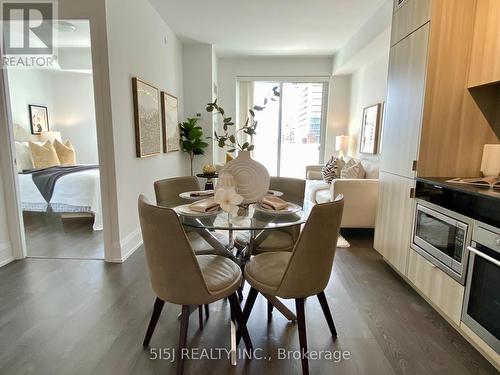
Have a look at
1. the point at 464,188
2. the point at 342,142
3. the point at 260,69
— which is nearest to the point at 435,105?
the point at 464,188

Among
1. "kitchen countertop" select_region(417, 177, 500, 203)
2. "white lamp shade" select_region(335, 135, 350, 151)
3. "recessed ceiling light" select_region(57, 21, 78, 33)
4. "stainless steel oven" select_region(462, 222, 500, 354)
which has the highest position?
"recessed ceiling light" select_region(57, 21, 78, 33)

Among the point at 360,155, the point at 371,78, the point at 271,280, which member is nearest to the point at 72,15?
the point at 271,280

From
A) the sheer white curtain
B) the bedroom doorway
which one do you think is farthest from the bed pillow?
the sheer white curtain

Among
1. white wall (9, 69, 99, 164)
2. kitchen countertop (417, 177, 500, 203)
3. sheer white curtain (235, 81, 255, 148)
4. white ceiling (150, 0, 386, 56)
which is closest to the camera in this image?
kitchen countertop (417, 177, 500, 203)

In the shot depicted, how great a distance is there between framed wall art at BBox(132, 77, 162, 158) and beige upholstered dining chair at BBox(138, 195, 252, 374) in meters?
1.95

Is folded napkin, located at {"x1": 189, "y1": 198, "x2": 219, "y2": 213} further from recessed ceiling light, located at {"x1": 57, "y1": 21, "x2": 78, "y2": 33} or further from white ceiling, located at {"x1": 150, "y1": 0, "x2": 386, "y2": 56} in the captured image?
recessed ceiling light, located at {"x1": 57, "y1": 21, "x2": 78, "y2": 33}

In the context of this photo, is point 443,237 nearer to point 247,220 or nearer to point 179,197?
point 247,220

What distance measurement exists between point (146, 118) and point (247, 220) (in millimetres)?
2309

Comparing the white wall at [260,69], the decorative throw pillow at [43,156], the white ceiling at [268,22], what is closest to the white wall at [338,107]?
the white wall at [260,69]

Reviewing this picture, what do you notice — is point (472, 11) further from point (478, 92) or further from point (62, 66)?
point (62, 66)

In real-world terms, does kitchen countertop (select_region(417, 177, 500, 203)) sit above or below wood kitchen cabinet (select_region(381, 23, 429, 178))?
below

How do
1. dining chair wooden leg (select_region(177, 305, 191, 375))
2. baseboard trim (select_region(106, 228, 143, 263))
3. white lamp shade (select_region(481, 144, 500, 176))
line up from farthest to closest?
baseboard trim (select_region(106, 228, 143, 263)), white lamp shade (select_region(481, 144, 500, 176)), dining chair wooden leg (select_region(177, 305, 191, 375))

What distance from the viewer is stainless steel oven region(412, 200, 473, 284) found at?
5.76 ft

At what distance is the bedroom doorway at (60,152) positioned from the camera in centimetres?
354
